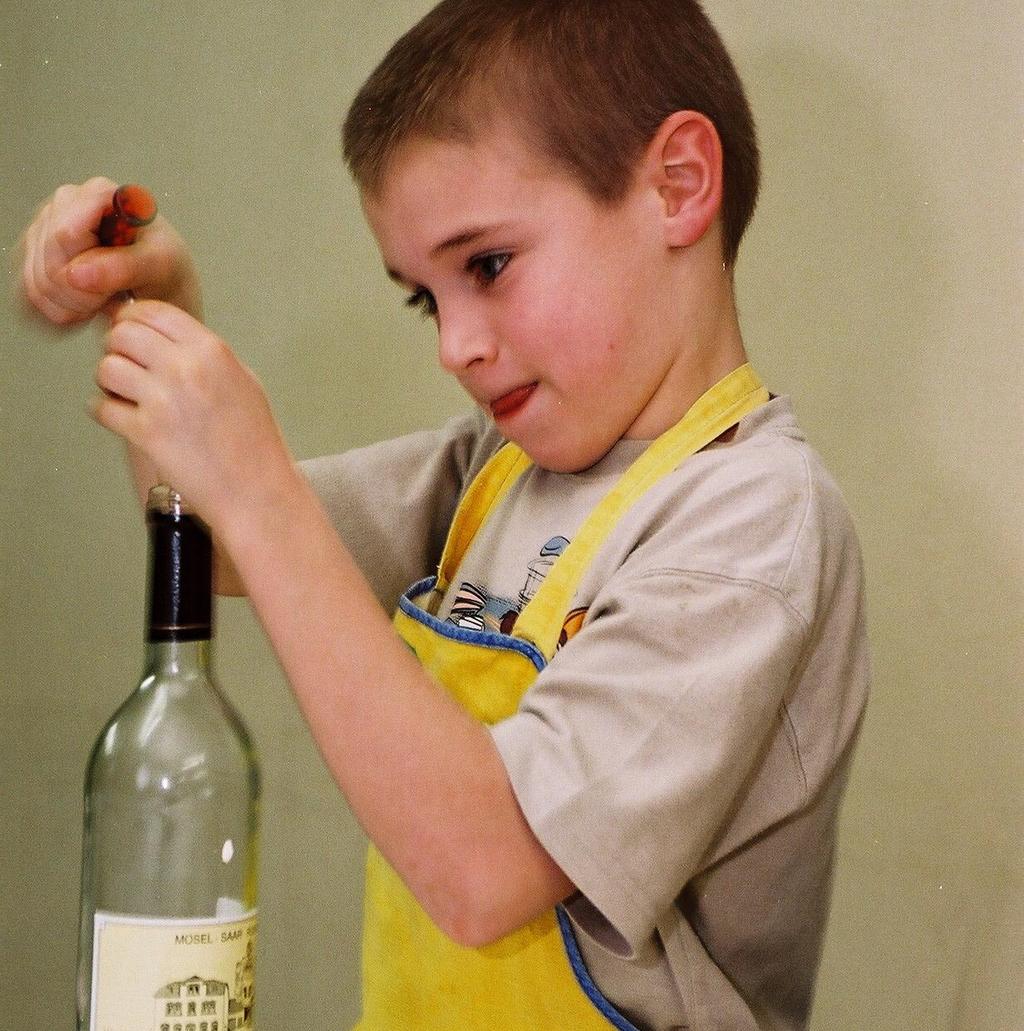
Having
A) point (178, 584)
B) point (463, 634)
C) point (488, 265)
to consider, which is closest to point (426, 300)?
point (488, 265)

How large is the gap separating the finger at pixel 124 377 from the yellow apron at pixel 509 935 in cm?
21

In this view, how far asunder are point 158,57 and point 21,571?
44 cm

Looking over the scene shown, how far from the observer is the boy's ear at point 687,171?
2.23 feet

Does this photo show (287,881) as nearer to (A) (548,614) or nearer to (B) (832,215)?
(A) (548,614)

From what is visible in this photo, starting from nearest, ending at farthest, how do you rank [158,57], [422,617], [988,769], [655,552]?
[655,552]
[422,617]
[988,769]
[158,57]

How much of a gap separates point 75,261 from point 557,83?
0.25m

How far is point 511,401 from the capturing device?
667mm

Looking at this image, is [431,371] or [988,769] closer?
[988,769]

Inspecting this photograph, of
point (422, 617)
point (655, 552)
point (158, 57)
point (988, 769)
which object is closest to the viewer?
point (655, 552)

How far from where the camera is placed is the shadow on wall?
2.90 ft

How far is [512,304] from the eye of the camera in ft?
2.08

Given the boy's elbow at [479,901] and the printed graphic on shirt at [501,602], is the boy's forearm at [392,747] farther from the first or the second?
the printed graphic on shirt at [501,602]

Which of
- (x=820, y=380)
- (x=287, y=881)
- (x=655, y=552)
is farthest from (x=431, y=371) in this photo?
(x=655, y=552)

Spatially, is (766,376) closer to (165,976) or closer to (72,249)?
(72,249)
